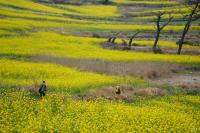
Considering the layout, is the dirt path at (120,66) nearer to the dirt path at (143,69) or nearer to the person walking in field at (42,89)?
the dirt path at (143,69)

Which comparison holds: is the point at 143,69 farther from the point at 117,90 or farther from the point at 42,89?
the point at 42,89

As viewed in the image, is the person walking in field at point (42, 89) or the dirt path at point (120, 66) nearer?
the person walking in field at point (42, 89)

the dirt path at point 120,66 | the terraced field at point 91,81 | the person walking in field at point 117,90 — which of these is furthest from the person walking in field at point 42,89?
the dirt path at point 120,66

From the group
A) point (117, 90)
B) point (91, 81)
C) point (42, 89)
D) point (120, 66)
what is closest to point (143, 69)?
point (120, 66)

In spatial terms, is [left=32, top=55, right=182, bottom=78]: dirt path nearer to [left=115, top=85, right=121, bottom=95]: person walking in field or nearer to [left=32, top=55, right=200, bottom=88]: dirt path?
[left=32, top=55, right=200, bottom=88]: dirt path

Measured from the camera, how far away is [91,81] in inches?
1364

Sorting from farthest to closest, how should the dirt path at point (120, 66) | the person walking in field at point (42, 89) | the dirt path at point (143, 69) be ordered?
the dirt path at point (120, 66) < the dirt path at point (143, 69) < the person walking in field at point (42, 89)

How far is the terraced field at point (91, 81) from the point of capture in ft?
81.7

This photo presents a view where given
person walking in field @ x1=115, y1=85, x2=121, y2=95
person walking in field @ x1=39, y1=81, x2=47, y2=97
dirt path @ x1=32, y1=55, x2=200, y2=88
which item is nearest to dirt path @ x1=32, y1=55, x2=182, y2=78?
dirt path @ x1=32, y1=55, x2=200, y2=88

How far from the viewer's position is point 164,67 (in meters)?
43.3

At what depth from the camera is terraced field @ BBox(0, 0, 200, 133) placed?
24897 millimetres

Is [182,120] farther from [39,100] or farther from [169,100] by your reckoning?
[39,100]

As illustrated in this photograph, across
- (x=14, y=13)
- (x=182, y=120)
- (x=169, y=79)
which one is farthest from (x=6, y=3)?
(x=182, y=120)

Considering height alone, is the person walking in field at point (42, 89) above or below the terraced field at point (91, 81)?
above
